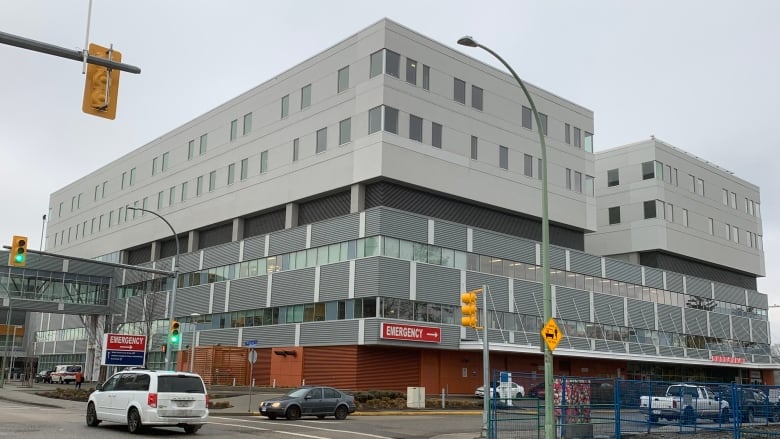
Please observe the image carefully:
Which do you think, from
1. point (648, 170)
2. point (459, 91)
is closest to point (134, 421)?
point (459, 91)

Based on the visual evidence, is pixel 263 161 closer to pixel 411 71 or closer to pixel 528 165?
pixel 411 71

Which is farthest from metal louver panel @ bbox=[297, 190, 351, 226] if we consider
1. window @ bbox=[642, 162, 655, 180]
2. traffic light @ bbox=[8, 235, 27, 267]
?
window @ bbox=[642, 162, 655, 180]

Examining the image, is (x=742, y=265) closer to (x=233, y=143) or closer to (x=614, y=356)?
(x=614, y=356)

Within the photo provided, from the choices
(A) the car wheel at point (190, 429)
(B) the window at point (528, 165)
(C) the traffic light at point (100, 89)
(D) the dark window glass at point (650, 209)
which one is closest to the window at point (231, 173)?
(B) the window at point (528, 165)

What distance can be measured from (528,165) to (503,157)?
3.03 metres

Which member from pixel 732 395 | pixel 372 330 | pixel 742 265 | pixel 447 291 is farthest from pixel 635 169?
pixel 732 395

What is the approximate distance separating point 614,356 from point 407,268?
19434 millimetres

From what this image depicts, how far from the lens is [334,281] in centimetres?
4850

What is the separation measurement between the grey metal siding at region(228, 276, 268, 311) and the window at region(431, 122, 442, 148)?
16.0 m

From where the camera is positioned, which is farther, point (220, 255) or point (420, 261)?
point (220, 255)

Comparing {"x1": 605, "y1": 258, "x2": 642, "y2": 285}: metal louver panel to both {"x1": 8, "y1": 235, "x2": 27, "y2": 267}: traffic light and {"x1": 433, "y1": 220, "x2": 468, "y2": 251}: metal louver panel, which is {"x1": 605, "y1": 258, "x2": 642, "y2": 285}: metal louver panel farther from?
{"x1": 8, "y1": 235, "x2": 27, "y2": 267}: traffic light

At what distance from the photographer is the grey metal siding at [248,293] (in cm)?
5462

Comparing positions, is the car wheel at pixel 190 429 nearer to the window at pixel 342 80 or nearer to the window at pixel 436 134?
the window at pixel 436 134

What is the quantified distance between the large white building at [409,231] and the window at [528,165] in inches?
5.3
